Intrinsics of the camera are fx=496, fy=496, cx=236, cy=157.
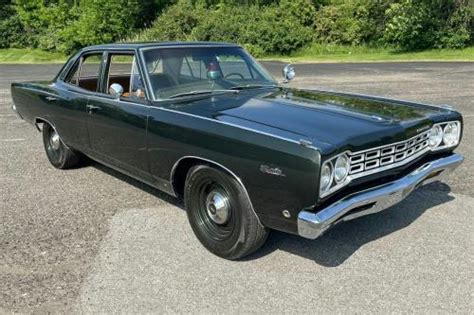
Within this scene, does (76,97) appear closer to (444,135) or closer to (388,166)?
(388,166)

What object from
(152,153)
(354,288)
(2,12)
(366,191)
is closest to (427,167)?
(366,191)

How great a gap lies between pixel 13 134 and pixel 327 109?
602 cm

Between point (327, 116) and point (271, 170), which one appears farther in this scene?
point (327, 116)

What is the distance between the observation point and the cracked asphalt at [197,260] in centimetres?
317

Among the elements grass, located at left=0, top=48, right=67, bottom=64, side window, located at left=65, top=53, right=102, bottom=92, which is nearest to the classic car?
side window, located at left=65, top=53, right=102, bottom=92

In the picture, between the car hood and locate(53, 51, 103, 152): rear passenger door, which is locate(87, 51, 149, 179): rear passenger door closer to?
locate(53, 51, 103, 152): rear passenger door

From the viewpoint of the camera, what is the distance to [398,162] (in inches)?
145

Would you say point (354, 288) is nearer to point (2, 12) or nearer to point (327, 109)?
point (327, 109)

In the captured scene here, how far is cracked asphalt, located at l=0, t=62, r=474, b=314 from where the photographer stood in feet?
10.4

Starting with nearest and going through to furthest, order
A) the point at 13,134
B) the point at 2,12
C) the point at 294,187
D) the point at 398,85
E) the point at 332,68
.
Result: the point at 294,187 → the point at 13,134 → the point at 398,85 → the point at 332,68 → the point at 2,12

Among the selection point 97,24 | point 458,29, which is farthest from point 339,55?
point 97,24

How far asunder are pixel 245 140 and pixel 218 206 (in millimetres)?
609

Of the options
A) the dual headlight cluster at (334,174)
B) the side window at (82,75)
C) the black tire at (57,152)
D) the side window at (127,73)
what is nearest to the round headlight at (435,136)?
the dual headlight cluster at (334,174)

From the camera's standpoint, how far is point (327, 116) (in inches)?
147
